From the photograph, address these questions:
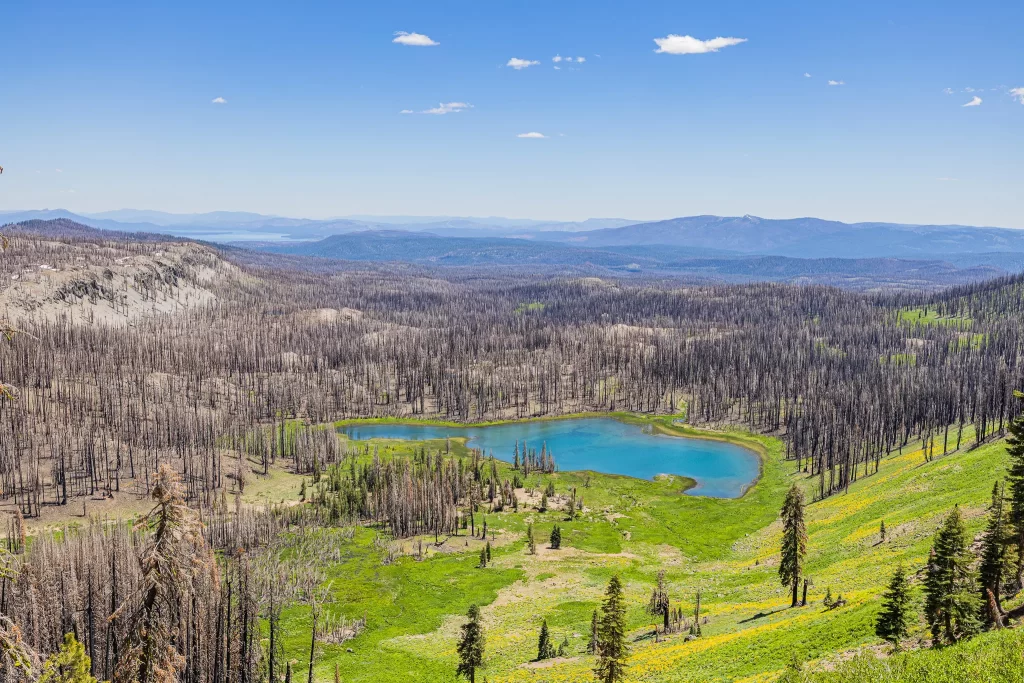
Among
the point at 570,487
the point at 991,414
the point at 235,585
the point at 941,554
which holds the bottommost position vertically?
the point at 570,487

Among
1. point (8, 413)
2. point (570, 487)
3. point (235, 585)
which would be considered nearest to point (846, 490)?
point (570, 487)

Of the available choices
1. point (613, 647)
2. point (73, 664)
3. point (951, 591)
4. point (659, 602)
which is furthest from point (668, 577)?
point (73, 664)

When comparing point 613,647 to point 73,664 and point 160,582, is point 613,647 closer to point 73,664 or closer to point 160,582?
point 73,664

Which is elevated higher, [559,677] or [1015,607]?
[1015,607]

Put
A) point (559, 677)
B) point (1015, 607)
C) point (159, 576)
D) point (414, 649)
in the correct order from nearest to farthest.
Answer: point (159, 576) → point (1015, 607) → point (559, 677) → point (414, 649)

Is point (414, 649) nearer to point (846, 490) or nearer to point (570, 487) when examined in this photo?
point (570, 487)

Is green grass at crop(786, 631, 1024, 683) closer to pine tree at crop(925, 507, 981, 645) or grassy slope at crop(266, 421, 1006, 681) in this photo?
pine tree at crop(925, 507, 981, 645)
